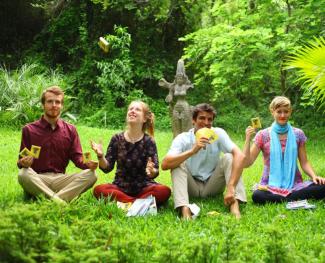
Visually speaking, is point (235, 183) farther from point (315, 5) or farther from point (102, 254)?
point (315, 5)

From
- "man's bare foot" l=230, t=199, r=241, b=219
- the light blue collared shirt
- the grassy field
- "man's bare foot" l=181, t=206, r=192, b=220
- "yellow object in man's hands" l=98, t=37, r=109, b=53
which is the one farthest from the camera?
"yellow object in man's hands" l=98, t=37, r=109, b=53

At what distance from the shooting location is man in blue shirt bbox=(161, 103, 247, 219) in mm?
5105

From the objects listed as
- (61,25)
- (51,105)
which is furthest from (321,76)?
(61,25)

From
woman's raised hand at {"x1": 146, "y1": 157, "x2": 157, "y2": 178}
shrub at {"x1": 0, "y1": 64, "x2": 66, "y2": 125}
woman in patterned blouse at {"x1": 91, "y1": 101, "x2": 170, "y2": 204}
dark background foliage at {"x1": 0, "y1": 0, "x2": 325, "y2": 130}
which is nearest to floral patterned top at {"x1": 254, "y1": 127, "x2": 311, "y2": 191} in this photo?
woman in patterned blouse at {"x1": 91, "y1": 101, "x2": 170, "y2": 204}

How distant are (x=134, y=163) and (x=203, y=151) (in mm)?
770

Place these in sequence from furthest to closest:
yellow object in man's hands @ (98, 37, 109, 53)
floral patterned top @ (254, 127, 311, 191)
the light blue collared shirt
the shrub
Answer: yellow object in man's hands @ (98, 37, 109, 53) → the shrub → floral patterned top @ (254, 127, 311, 191) → the light blue collared shirt

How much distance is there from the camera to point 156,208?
17.2 ft

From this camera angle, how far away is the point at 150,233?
169 inches

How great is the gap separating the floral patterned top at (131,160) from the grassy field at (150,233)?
0.38 m

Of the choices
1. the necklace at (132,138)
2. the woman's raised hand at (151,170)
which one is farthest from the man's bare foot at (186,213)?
the necklace at (132,138)

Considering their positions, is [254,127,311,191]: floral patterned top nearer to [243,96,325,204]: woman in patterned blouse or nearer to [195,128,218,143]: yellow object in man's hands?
[243,96,325,204]: woman in patterned blouse

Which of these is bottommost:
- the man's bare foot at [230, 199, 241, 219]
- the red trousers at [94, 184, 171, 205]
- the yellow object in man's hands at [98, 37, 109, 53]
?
the man's bare foot at [230, 199, 241, 219]

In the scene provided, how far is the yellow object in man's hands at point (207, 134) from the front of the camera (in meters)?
4.98

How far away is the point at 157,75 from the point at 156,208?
10150 mm
